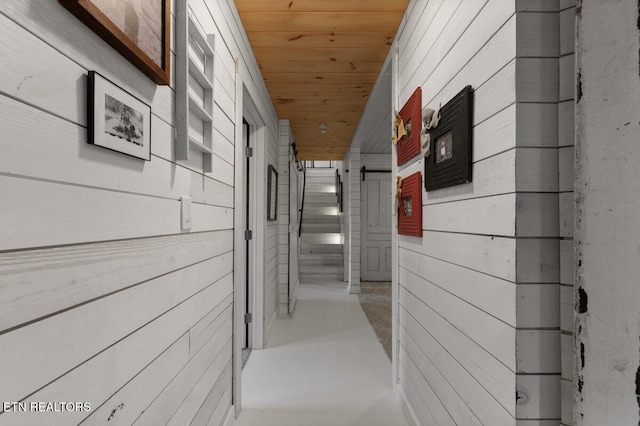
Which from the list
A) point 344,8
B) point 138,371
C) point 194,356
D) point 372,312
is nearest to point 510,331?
point 138,371

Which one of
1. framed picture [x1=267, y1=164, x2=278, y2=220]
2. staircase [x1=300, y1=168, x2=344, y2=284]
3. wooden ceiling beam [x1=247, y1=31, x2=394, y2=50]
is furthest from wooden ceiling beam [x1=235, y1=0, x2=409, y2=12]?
staircase [x1=300, y1=168, x2=344, y2=284]

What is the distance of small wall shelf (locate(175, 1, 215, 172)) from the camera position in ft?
3.85

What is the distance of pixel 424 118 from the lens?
65.5 inches

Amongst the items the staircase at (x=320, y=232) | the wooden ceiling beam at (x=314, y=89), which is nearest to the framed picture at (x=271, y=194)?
the wooden ceiling beam at (x=314, y=89)

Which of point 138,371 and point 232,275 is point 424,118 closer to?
point 232,275

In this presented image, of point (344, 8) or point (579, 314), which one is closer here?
point (579, 314)

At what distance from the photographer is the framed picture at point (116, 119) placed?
29.0 inches

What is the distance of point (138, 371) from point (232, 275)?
1.02 meters

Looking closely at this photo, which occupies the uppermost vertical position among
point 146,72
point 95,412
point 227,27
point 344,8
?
point 344,8

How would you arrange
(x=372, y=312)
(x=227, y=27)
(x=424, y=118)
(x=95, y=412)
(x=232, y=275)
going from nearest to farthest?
(x=95, y=412) < (x=424, y=118) < (x=227, y=27) < (x=232, y=275) < (x=372, y=312)

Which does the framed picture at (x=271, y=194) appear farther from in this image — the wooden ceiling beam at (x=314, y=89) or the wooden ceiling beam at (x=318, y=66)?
the wooden ceiling beam at (x=318, y=66)

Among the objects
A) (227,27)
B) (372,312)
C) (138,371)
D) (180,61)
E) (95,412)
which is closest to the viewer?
(95,412)

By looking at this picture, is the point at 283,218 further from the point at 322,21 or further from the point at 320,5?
the point at 320,5

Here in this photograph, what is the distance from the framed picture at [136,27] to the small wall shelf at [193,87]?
104 mm
